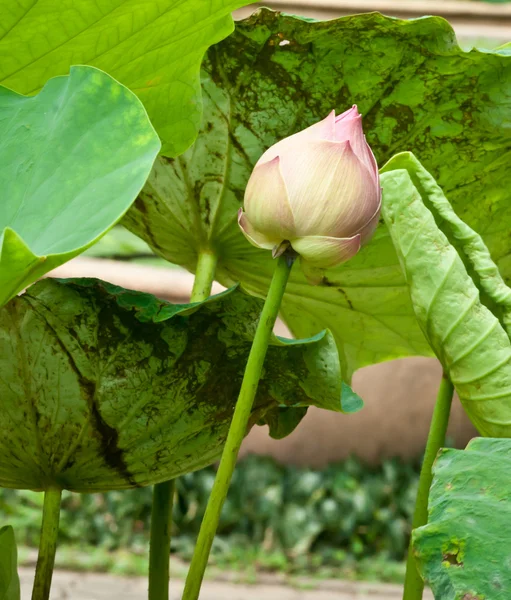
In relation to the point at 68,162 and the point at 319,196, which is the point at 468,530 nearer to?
the point at 319,196

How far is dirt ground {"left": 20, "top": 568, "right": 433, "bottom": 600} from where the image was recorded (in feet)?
8.63

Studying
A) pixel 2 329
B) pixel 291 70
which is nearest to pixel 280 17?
pixel 291 70

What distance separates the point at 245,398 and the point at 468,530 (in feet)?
0.45

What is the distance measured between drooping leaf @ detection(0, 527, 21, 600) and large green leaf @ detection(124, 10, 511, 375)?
30 cm

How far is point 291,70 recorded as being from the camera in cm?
70

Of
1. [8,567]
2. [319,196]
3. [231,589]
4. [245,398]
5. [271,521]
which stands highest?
[319,196]

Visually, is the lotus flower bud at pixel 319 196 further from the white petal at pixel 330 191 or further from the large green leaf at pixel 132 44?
the large green leaf at pixel 132 44

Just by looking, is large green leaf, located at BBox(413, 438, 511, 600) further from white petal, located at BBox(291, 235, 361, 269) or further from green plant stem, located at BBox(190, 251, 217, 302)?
green plant stem, located at BBox(190, 251, 217, 302)

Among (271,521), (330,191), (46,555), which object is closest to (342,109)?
(330,191)

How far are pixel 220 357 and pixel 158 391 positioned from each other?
0.05 m

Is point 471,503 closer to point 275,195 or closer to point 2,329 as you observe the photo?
point 275,195

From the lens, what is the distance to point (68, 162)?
54 cm

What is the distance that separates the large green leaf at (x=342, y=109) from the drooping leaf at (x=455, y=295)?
17 centimetres

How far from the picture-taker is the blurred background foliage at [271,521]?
2.99 m
